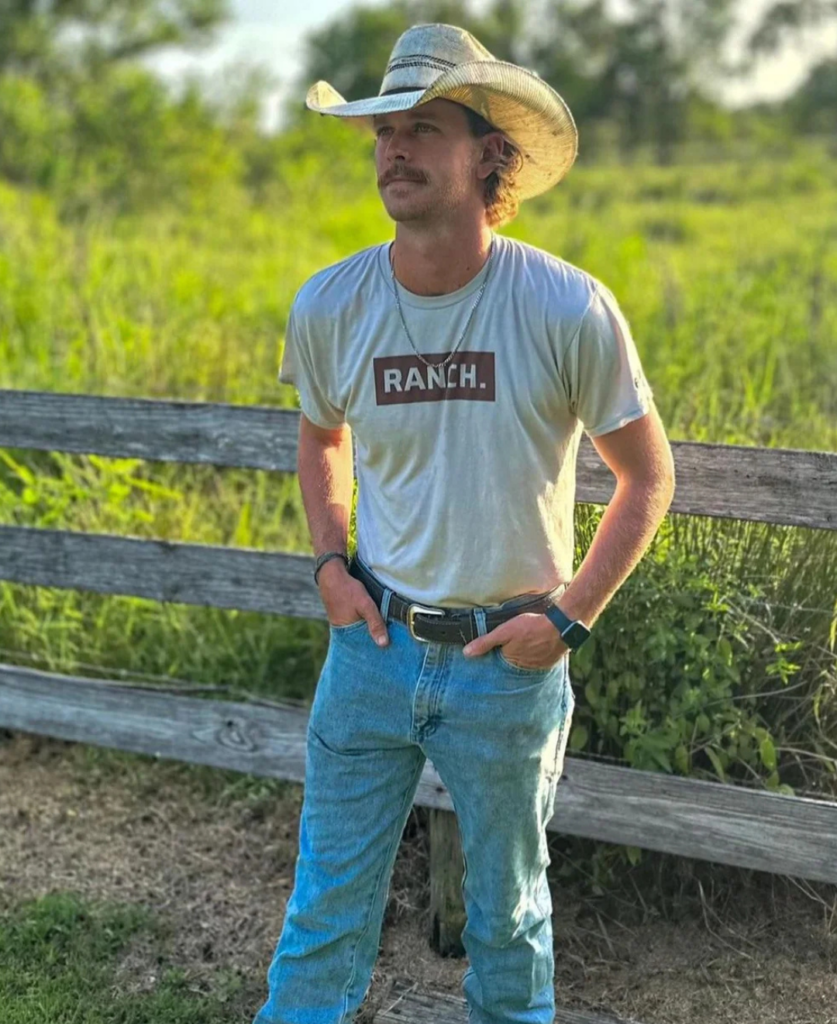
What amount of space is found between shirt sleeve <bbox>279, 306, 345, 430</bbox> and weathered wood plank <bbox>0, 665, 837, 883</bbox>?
3.13ft

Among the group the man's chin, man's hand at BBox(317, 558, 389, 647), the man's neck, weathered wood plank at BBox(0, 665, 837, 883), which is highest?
the man's chin

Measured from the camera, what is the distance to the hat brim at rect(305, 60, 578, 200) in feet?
7.71

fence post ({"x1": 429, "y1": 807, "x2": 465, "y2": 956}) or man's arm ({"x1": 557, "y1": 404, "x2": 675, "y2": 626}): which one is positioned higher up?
man's arm ({"x1": 557, "y1": 404, "x2": 675, "y2": 626})

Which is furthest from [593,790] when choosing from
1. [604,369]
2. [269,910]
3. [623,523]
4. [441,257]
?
[441,257]

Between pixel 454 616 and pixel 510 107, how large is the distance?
3.25 ft

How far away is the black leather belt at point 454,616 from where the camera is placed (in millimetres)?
2473

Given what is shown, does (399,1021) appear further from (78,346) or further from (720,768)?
(78,346)

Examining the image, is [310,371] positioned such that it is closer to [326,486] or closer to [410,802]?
[326,486]

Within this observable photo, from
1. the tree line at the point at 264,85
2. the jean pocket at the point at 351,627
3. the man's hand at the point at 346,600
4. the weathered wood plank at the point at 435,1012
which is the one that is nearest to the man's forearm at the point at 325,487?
the man's hand at the point at 346,600

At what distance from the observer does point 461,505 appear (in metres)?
2.45

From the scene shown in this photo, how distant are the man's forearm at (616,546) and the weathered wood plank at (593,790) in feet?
2.66

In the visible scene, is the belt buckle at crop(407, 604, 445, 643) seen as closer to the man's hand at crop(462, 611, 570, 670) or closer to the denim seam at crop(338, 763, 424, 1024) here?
the man's hand at crop(462, 611, 570, 670)

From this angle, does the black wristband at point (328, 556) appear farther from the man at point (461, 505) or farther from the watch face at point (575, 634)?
the watch face at point (575, 634)

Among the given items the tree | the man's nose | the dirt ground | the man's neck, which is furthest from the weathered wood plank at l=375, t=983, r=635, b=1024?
the tree
